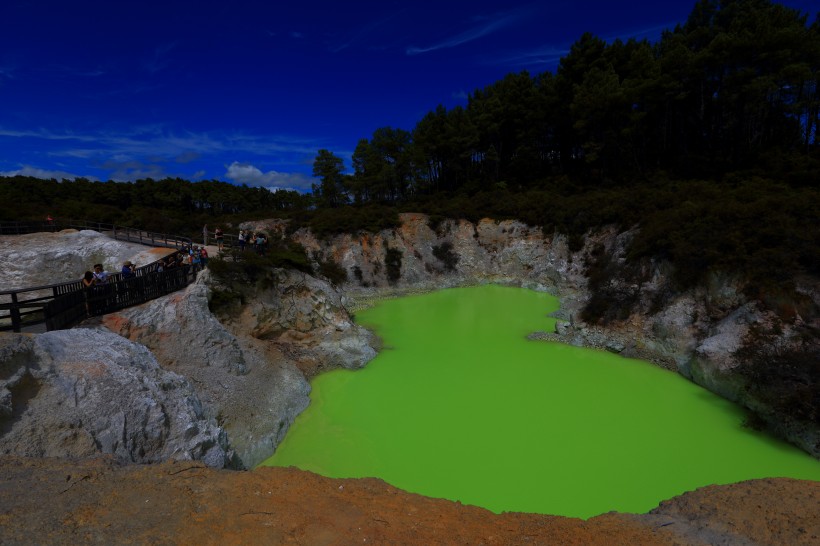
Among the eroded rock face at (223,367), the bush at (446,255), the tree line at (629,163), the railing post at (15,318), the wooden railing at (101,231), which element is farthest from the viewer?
the bush at (446,255)

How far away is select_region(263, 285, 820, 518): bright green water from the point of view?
384 inches

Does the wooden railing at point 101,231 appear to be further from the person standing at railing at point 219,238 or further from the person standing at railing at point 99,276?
the person standing at railing at point 99,276

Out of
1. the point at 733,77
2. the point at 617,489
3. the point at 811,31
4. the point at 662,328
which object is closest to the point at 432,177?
the point at 733,77

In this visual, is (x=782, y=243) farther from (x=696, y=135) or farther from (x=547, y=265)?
(x=696, y=135)

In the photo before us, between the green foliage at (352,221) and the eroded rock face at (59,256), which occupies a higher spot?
the green foliage at (352,221)

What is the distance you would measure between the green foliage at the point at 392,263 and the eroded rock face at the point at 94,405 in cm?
2611

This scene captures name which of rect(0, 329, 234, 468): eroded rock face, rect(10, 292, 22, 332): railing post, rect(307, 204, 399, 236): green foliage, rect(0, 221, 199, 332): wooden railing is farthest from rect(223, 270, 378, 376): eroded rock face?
Result: rect(307, 204, 399, 236): green foliage

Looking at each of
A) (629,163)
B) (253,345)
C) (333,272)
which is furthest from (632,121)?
(253,345)

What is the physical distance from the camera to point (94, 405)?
7.88 m

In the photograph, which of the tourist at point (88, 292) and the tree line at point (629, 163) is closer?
the tourist at point (88, 292)

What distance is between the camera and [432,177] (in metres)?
62.2

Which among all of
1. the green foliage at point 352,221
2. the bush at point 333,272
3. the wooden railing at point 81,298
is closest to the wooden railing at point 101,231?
the wooden railing at point 81,298

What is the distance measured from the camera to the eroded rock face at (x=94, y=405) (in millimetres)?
6988

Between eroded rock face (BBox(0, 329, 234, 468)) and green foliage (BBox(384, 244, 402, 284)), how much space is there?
1028 inches
